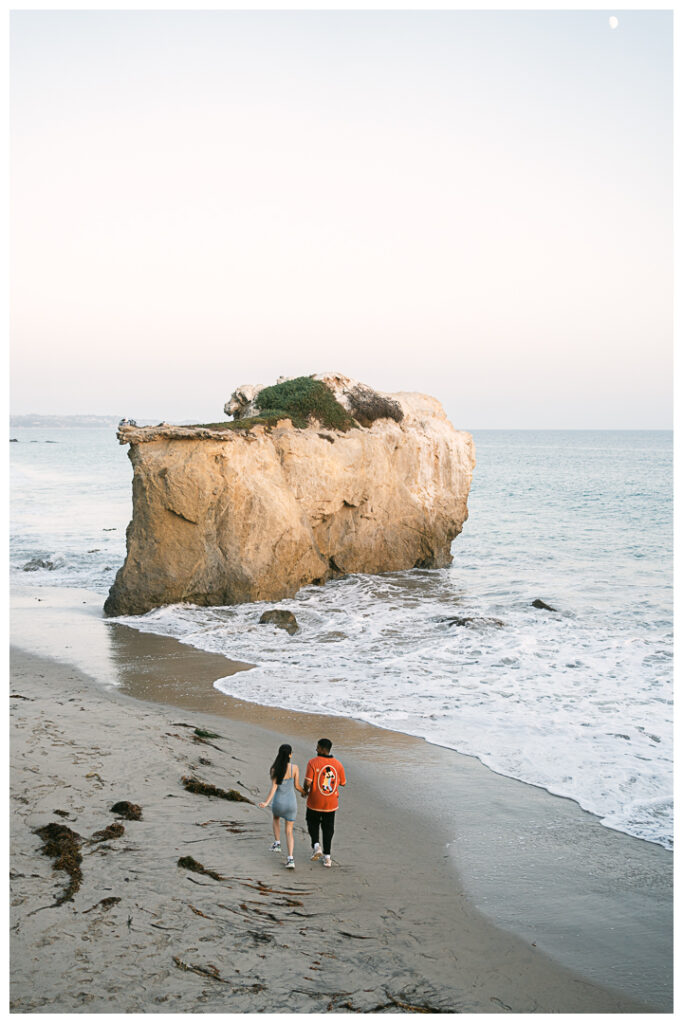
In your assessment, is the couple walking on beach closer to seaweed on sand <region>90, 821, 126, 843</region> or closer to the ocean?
seaweed on sand <region>90, 821, 126, 843</region>

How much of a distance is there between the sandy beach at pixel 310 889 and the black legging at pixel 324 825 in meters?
0.20

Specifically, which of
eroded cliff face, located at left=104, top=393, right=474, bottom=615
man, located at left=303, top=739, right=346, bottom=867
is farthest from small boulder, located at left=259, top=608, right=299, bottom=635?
man, located at left=303, top=739, right=346, bottom=867

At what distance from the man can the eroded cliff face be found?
1122 centimetres

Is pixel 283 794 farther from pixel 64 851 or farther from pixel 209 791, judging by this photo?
pixel 64 851

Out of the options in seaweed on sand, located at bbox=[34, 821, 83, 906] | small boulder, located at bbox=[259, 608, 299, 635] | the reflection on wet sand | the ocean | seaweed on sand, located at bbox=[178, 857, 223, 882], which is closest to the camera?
seaweed on sand, located at bbox=[34, 821, 83, 906]

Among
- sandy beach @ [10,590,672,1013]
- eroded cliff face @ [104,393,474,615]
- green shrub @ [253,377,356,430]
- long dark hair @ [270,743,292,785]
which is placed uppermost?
green shrub @ [253,377,356,430]

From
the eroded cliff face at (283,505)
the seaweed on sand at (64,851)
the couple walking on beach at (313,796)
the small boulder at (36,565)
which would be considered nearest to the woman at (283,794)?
the couple walking on beach at (313,796)

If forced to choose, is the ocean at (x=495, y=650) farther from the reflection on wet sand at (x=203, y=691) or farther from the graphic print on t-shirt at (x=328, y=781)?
the graphic print on t-shirt at (x=328, y=781)

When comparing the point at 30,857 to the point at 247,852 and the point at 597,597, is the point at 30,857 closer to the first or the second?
the point at 247,852

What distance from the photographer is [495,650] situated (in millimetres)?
15469

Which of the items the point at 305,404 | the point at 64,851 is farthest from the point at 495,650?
the point at 64,851

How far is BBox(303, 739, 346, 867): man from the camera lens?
24.0ft

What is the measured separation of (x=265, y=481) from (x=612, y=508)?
3110 cm

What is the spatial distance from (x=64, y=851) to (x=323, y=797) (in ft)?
7.53
